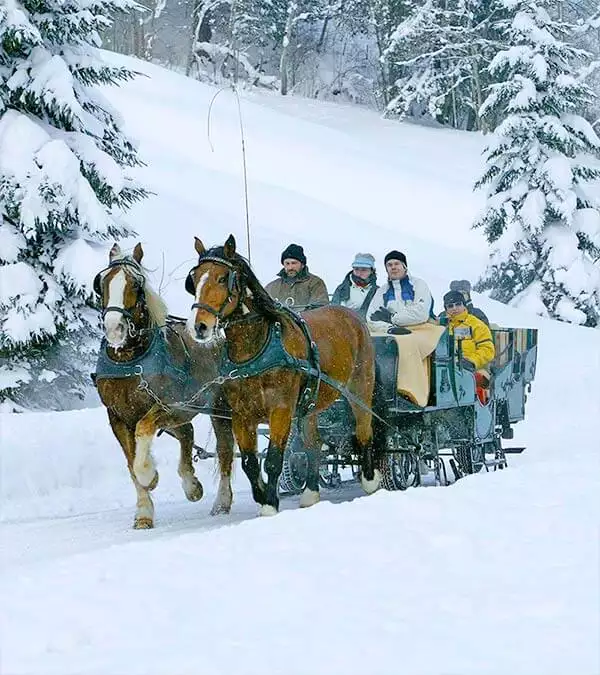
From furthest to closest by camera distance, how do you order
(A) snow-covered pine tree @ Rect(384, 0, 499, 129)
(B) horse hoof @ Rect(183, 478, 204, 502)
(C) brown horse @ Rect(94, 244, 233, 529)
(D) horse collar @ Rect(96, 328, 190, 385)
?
(A) snow-covered pine tree @ Rect(384, 0, 499, 129) → (B) horse hoof @ Rect(183, 478, 204, 502) → (D) horse collar @ Rect(96, 328, 190, 385) → (C) brown horse @ Rect(94, 244, 233, 529)

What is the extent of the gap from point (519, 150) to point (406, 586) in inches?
808

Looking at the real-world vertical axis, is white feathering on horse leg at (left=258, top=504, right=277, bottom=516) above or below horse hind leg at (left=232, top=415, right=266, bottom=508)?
below

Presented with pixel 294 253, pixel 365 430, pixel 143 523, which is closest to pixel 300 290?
pixel 294 253

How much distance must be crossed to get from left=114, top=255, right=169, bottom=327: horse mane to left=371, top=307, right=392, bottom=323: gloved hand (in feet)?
7.44

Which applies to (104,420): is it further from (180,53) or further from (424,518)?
(180,53)

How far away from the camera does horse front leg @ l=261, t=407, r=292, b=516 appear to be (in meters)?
8.27

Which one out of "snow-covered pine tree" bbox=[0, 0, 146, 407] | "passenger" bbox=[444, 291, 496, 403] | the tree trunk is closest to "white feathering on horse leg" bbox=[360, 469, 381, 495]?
"passenger" bbox=[444, 291, 496, 403]

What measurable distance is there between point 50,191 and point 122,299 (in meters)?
5.87

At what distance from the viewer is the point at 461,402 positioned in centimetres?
1076

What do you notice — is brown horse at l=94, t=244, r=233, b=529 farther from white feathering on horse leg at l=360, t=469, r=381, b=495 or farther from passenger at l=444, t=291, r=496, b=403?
passenger at l=444, t=291, r=496, b=403

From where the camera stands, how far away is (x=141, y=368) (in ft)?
28.5

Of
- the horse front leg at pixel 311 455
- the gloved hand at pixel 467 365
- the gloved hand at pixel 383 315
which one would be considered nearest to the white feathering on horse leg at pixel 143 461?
the horse front leg at pixel 311 455

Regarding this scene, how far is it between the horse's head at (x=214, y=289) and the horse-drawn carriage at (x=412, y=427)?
89.4 inches

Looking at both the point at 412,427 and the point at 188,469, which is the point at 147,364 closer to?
the point at 188,469
